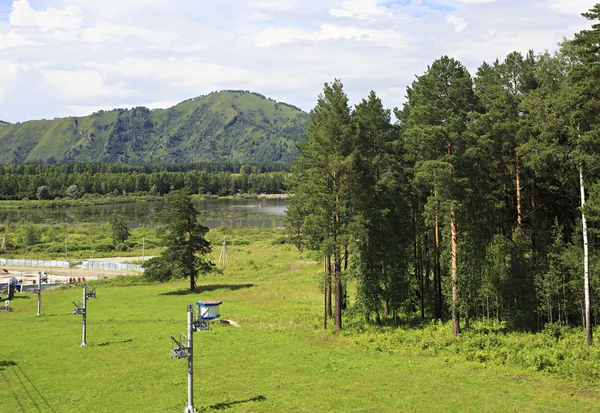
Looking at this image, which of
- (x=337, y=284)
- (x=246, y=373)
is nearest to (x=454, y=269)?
(x=337, y=284)

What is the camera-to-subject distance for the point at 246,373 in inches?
1032

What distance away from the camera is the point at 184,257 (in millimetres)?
57406

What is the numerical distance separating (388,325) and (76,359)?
20.8m

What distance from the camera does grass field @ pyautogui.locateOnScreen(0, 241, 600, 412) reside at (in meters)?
21.6

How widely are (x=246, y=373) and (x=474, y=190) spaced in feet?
56.5

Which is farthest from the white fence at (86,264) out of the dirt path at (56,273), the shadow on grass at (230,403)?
the shadow on grass at (230,403)

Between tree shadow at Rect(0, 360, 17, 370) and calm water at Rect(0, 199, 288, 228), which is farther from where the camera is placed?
calm water at Rect(0, 199, 288, 228)

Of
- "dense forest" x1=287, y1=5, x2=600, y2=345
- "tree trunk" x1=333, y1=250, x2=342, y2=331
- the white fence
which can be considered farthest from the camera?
the white fence

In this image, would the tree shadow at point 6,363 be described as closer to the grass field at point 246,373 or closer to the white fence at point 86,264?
the grass field at point 246,373

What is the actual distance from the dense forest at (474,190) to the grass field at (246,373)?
18.5 feet

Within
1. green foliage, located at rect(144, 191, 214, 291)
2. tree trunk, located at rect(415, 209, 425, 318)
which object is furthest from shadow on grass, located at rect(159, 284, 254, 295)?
tree trunk, located at rect(415, 209, 425, 318)

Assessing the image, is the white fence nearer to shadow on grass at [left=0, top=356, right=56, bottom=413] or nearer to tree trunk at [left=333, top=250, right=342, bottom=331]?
tree trunk at [left=333, top=250, right=342, bottom=331]


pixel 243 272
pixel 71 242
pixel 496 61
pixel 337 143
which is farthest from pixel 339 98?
pixel 71 242

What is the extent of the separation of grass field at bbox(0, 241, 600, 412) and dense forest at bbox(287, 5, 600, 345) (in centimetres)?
565
